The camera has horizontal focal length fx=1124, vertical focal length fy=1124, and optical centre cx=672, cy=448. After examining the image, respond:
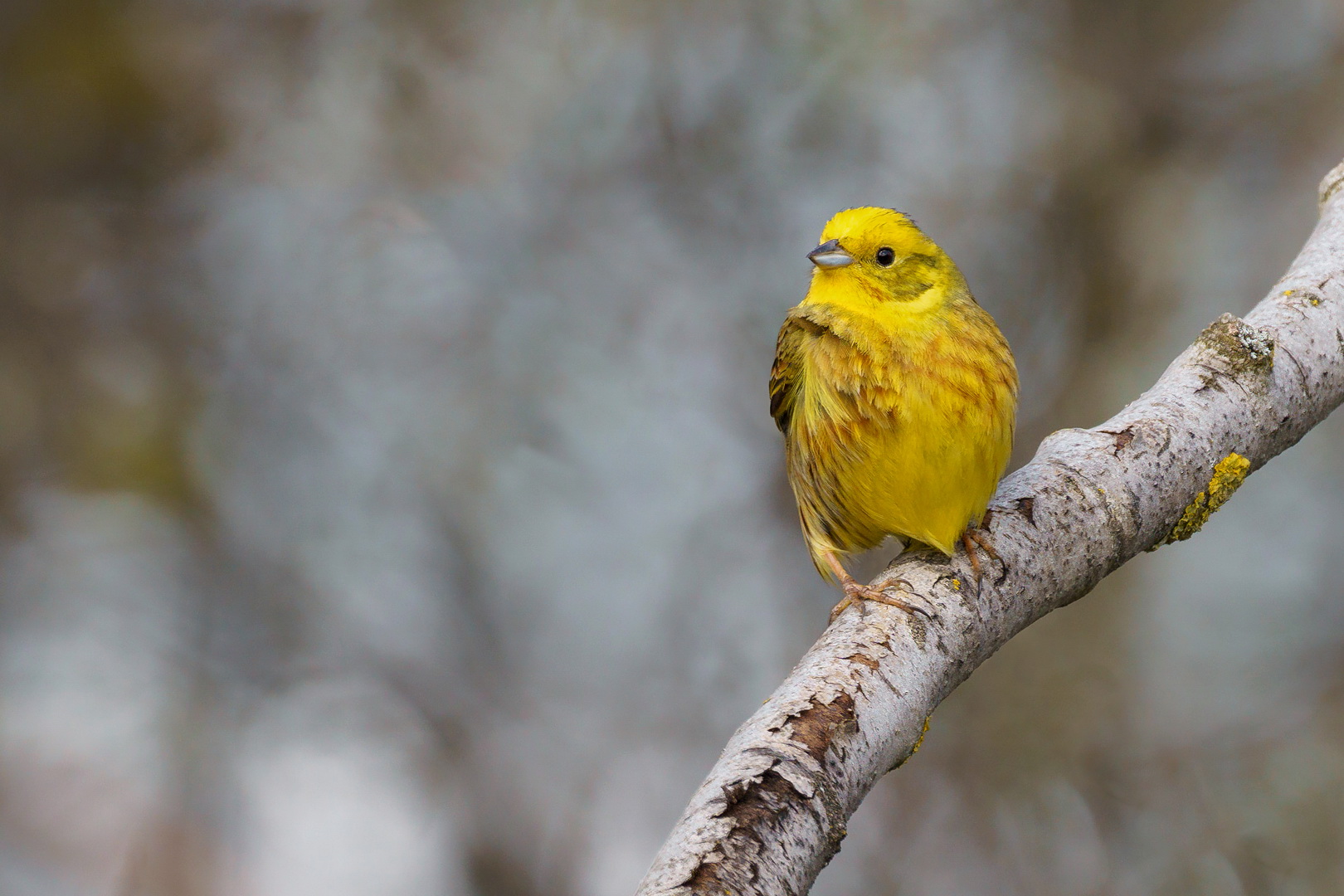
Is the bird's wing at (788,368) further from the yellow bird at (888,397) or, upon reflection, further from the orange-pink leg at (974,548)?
the orange-pink leg at (974,548)

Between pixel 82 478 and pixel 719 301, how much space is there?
368 cm

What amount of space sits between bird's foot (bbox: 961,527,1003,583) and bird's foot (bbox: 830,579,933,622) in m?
0.19

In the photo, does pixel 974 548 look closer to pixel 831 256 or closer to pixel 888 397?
pixel 888 397

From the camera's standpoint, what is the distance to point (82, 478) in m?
6.05

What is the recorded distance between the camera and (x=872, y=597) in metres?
2.93

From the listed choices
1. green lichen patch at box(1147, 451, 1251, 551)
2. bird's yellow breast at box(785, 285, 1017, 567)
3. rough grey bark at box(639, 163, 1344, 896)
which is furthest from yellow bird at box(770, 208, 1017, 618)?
green lichen patch at box(1147, 451, 1251, 551)

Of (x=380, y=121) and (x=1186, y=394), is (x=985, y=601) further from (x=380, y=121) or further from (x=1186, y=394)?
(x=380, y=121)

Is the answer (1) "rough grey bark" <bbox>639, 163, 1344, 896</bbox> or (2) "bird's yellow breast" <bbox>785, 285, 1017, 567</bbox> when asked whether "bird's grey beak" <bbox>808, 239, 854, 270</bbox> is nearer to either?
(2) "bird's yellow breast" <bbox>785, 285, 1017, 567</bbox>

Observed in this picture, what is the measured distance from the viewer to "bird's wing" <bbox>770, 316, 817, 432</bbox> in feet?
11.8

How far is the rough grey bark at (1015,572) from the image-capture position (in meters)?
2.11

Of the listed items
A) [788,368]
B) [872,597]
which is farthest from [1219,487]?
[788,368]

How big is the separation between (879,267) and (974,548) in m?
0.99

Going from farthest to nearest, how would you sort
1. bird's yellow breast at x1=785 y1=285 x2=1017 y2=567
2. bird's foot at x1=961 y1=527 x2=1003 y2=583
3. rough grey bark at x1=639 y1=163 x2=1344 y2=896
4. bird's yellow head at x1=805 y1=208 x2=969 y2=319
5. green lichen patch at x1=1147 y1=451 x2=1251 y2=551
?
bird's yellow head at x1=805 y1=208 x2=969 y2=319 < green lichen patch at x1=1147 y1=451 x2=1251 y2=551 < bird's yellow breast at x1=785 y1=285 x2=1017 y2=567 < bird's foot at x1=961 y1=527 x2=1003 y2=583 < rough grey bark at x1=639 y1=163 x2=1344 y2=896

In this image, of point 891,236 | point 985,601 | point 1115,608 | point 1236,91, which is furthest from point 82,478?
point 1236,91
